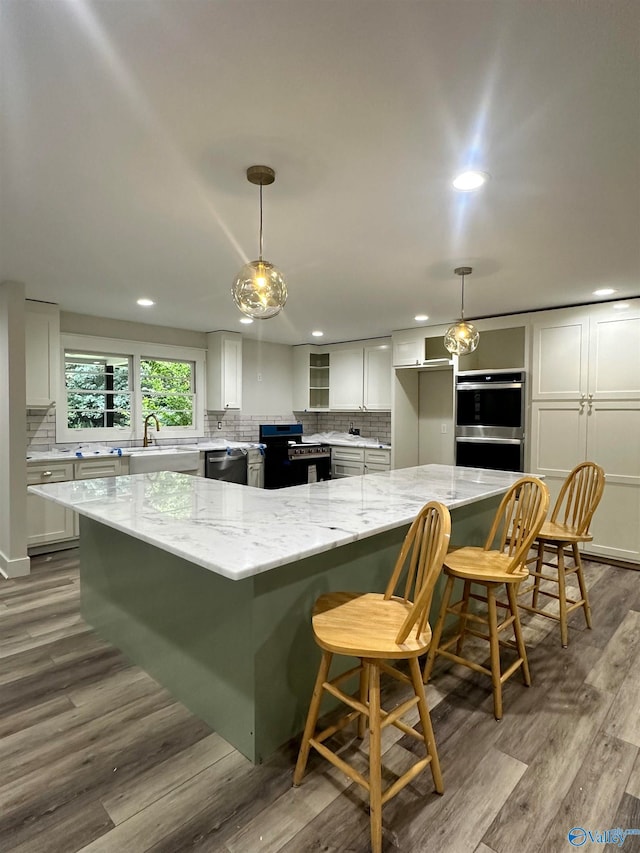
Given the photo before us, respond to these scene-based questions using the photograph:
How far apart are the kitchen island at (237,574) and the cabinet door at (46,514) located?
164 centimetres

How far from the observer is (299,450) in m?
5.87

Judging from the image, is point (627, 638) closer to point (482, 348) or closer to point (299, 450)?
point (482, 348)

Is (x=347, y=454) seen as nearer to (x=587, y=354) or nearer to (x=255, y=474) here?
(x=255, y=474)

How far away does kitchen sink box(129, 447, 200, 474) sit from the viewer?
14.6 ft

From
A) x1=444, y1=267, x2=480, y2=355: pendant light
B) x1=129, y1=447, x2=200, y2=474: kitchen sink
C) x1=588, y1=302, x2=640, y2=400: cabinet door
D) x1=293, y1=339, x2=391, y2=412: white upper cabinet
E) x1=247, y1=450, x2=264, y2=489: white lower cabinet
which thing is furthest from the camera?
x1=293, y1=339, x2=391, y2=412: white upper cabinet

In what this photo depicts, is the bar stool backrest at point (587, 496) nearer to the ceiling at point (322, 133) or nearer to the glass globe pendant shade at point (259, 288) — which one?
the ceiling at point (322, 133)

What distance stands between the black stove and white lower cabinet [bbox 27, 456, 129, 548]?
2.07m

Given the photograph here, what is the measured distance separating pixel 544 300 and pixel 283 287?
2.90 metres

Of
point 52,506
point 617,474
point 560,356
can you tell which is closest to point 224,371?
point 52,506

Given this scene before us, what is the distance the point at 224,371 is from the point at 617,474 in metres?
4.15

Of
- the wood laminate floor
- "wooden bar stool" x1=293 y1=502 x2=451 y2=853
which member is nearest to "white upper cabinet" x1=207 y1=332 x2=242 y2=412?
the wood laminate floor

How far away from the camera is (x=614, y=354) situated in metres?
3.84

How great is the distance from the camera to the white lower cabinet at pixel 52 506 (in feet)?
12.7

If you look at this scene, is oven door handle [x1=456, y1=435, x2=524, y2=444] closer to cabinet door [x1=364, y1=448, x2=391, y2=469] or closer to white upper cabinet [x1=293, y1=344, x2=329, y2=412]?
cabinet door [x1=364, y1=448, x2=391, y2=469]
